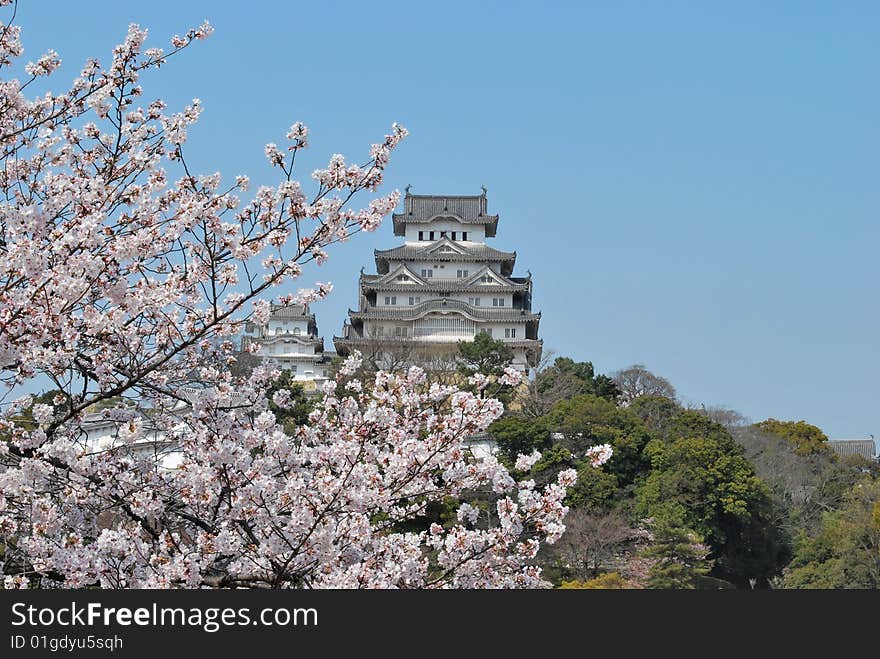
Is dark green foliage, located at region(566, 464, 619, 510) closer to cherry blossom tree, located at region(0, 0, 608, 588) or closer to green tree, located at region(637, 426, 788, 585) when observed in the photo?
green tree, located at region(637, 426, 788, 585)

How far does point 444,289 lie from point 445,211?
5.86 m

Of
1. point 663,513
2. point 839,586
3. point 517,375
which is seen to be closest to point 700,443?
point 663,513

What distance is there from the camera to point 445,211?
2169 inches

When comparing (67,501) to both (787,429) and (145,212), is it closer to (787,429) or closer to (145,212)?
(145,212)

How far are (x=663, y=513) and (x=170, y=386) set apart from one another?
927 inches

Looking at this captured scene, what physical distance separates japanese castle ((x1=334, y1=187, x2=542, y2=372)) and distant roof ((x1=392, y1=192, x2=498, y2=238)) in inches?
2.0

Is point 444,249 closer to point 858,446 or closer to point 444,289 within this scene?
point 444,289

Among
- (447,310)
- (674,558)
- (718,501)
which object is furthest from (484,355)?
(674,558)

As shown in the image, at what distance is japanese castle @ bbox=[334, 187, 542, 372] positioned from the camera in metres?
48.8

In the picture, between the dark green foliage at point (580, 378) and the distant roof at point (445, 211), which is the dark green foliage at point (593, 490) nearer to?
the dark green foliage at point (580, 378)

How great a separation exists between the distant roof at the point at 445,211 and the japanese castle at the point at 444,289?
0.05 m

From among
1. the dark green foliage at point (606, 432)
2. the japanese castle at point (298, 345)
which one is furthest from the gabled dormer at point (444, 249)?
the dark green foliage at point (606, 432)

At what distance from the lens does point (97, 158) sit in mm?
6633

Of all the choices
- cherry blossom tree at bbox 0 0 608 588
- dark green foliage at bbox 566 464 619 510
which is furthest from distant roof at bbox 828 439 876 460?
cherry blossom tree at bbox 0 0 608 588
